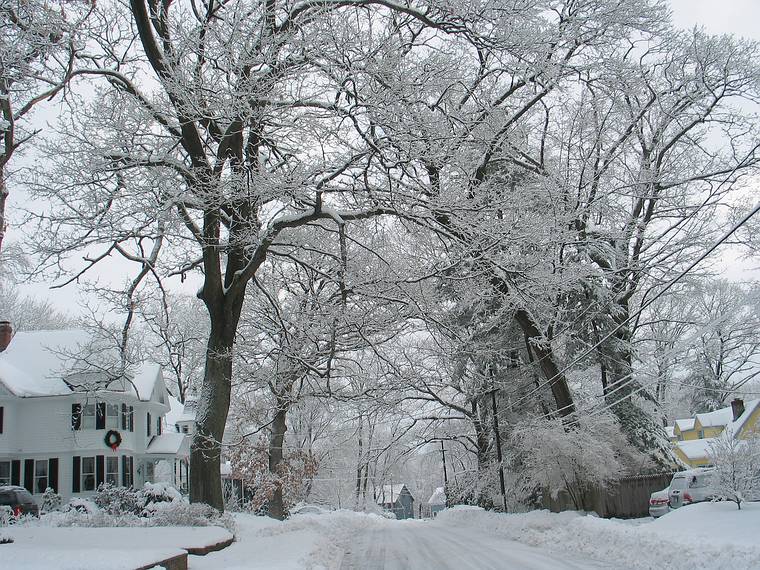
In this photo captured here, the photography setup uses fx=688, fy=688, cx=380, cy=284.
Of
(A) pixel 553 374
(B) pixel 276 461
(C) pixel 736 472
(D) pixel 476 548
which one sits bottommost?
(D) pixel 476 548

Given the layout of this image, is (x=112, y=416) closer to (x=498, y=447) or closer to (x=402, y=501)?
(x=498, y=447)

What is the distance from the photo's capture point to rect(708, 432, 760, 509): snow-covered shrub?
14.4 metres

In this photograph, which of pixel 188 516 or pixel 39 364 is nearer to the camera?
pixel 188 516

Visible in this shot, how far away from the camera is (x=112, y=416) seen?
35312mm

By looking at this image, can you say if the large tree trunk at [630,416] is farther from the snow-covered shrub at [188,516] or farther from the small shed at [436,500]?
the small shed at [436,500]

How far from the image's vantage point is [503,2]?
1160 cm

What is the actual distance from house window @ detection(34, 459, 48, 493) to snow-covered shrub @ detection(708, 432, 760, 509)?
2989 cm

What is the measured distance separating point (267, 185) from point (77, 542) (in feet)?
20.7

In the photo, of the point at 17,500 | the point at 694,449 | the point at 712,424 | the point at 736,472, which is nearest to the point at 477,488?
the point at 736,472

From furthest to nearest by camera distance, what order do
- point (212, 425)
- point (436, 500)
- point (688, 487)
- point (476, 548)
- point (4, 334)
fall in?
1. point (436, 500)
2. point (4, 334)
3. point (688, 487)
4. point (476, 548)
5. point (212, 425)

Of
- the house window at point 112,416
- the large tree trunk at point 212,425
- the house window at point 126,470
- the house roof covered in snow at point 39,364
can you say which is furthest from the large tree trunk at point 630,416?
the house window at point 126,470

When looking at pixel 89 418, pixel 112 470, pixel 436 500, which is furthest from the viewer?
pixel 436 500

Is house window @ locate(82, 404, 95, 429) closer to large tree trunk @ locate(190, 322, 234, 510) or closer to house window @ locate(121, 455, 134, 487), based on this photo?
house window @ locate(121, 455, 134, 487)

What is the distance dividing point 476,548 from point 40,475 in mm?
25001
